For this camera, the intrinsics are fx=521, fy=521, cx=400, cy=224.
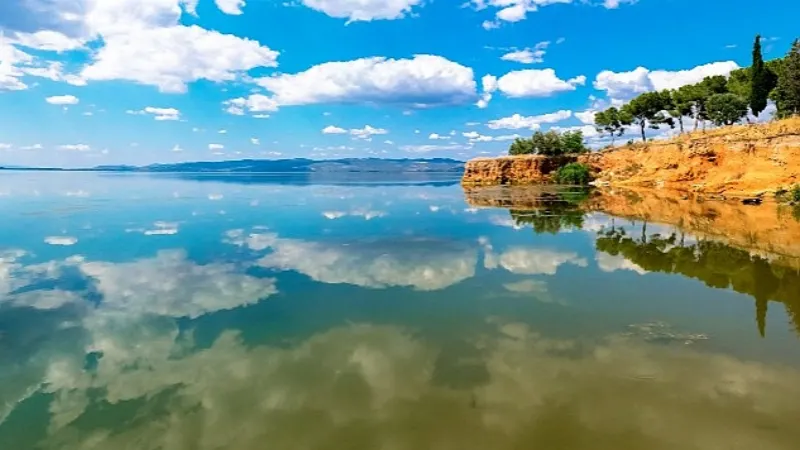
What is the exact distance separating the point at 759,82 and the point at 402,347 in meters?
79.9

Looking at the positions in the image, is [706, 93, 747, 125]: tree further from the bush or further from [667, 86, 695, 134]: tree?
the bush

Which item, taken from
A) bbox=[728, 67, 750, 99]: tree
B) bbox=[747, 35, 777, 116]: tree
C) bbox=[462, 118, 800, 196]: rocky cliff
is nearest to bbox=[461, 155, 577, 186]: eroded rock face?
bbox=[462, 118, 800, 196]: rocky cliff

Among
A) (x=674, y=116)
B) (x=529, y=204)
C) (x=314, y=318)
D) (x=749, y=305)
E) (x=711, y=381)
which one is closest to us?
(x=711, y=381)

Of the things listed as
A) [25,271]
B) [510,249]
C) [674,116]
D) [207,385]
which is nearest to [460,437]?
[207,385]

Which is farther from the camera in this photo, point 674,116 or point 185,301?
point 674,116

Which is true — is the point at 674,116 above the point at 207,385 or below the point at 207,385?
above

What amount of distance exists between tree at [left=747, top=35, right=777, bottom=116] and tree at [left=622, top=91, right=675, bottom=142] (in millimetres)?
17400

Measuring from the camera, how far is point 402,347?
14.0 m

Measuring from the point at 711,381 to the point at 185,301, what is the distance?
53.5ft

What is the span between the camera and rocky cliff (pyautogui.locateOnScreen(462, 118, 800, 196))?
53844 mm

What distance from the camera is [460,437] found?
30.9 feet

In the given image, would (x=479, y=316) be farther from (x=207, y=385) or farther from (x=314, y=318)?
(x=207, y=385)

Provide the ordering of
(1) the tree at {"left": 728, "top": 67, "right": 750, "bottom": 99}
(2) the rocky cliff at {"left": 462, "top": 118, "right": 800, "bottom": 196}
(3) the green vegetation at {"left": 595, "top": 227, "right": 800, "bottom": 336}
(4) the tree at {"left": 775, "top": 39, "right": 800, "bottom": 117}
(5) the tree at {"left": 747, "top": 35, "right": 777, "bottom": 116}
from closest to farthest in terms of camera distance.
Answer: (3) the green vegetation at {"left": 595, "top": 227, "right": 800, "bottom": 336}, (2) the rocky cliff at {"left": 462, "top": 118, "right": 800, "bottom": 196}, (4) the tree at {"left": 775, "top": 39, "right": 800, "bottom": 117}, (5) the tree at {"left": 747, "top": 35, "right": 777, "bottom": 116}, (1) the tree at {"left": 728, "top": 67, "right": 750, "bottom": 99}

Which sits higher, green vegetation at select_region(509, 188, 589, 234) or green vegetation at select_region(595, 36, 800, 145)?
green vegetation at select_region(595, 36, 800, 145)
